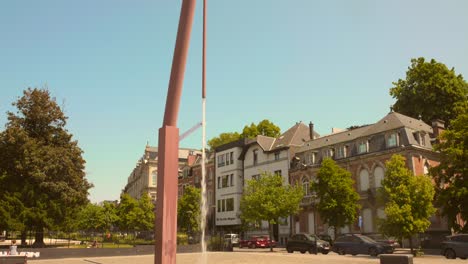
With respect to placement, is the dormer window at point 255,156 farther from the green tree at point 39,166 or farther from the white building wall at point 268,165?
the green tree at point 39,166

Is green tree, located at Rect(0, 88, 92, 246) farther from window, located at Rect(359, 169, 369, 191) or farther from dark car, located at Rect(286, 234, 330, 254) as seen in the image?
window, located at Rect(359, 169, 369, 191)

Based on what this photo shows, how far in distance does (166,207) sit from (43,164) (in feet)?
125

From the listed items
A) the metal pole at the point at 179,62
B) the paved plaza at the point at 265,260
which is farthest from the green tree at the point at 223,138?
the metal pole at the point at 179,62

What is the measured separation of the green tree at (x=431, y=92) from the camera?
172 feet

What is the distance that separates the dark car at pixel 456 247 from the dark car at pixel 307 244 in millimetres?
9417

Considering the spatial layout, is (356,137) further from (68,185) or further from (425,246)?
(68,185)

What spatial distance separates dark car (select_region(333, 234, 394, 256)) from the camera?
30.5m

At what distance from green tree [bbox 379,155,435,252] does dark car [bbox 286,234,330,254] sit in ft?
15.9

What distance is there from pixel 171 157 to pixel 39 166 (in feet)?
125

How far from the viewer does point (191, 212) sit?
198 feet

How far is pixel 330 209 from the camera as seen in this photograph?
41.1 metres

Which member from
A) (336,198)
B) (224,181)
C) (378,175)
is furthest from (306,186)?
(224,181)

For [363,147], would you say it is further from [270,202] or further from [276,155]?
[276,155]

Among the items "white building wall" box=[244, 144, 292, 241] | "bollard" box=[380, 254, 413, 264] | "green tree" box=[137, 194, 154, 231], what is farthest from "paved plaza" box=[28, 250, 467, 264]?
"green tree" box=[137, 194, 154, 231]
